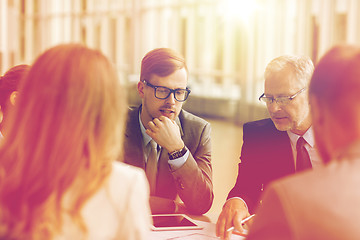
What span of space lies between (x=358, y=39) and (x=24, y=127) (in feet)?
17.3

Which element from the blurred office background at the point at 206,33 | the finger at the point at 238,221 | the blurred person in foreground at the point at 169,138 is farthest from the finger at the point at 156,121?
the blurred office background at the point at 206,33

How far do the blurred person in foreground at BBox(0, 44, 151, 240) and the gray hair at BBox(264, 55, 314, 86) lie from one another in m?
1.22

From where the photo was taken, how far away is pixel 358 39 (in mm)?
5457

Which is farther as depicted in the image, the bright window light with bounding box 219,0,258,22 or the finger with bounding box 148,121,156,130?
the bright window light with bounding box 219,0,258,22

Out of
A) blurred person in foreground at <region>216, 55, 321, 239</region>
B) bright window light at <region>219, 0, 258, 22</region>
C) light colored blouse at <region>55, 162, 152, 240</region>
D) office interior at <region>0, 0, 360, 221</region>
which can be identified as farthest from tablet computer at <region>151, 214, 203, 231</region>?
bright window light at <region>219, 0, 258, 22</region>

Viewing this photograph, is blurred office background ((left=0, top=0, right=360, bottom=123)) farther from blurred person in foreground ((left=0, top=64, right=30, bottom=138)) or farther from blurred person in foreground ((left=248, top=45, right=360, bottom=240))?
blurred person in foreground ((left=248, top=45, right=360, bottom=240))

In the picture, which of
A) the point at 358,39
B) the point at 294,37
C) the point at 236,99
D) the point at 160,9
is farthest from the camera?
the point at 160,9

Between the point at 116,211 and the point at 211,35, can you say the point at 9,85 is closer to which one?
the point at 116,211

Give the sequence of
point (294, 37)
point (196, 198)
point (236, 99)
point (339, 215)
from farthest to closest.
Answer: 1. point (236, 99)
2. point (294, 37)
3. point (196, 198)
4. point (339, 215)

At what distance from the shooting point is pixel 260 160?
213 cm

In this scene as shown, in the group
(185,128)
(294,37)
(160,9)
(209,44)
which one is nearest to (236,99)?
(209,44)

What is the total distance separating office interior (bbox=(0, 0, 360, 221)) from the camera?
600 centimetres

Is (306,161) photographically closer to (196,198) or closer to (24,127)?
(196,198)

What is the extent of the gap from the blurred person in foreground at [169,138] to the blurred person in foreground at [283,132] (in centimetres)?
19
